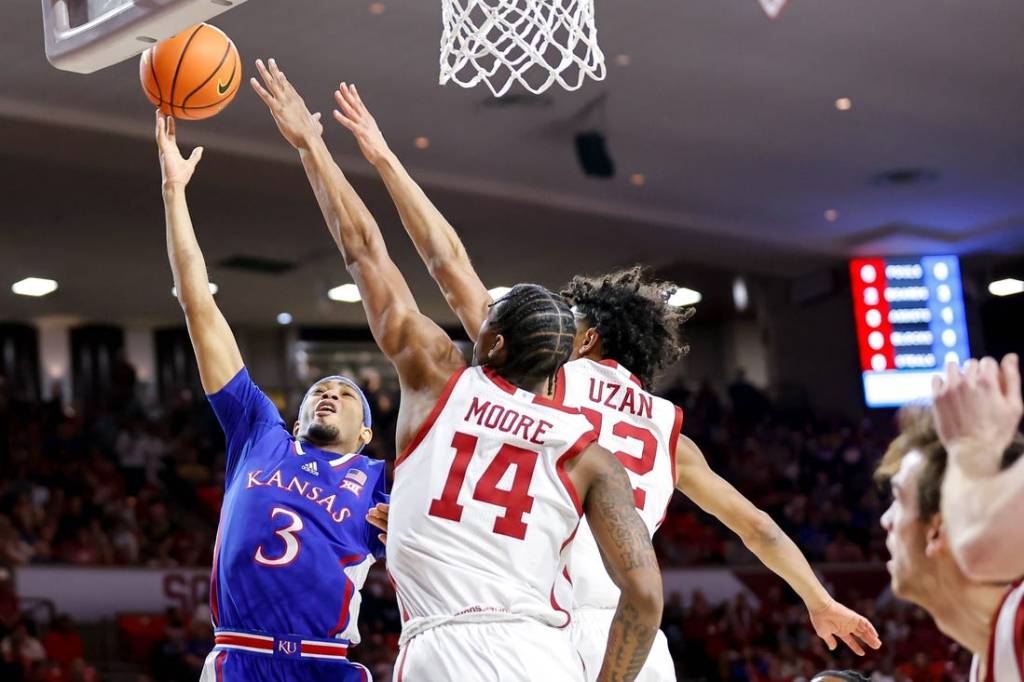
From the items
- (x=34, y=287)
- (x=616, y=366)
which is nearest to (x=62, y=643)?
(x=34, y=287)

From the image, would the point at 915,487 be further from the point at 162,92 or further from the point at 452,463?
the point at 162,92

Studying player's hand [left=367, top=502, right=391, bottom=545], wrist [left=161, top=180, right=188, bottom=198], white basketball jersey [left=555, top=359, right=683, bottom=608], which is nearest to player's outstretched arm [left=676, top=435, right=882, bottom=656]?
white basketball jersey [left=555, top=359, right=683, bottom=608]

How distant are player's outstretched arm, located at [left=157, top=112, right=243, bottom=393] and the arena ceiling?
223 inches

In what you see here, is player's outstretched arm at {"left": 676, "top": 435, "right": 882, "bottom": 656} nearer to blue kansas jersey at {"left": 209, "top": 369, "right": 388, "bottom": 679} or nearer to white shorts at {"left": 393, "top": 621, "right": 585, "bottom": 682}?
white shorts at {"left": 393, "top": 621, "right": 585, "bottom": 682}

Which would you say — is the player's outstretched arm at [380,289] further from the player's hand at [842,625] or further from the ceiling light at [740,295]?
the ceiling light at [740,295]

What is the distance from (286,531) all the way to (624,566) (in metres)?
Result: 1.76

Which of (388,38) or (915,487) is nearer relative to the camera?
(915,487)

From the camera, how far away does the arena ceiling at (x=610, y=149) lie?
10.7 meters

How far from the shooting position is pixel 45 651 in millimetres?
10445

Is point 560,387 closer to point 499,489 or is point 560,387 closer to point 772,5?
point 499,489

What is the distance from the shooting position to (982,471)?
6.73 ft

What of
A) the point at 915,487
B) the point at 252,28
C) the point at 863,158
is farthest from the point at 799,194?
the point at 915,487

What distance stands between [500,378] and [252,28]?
7.82 metres

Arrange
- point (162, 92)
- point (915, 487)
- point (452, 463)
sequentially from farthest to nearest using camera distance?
1. point (162, 92)
2. point (452, 463)
3. point (915, 487)
